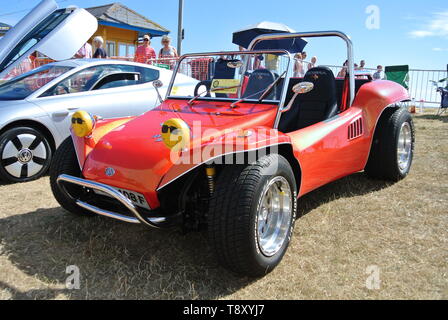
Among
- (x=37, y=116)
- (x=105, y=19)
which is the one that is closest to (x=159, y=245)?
(x=37, y=116)

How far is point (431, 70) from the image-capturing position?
13.8 metres

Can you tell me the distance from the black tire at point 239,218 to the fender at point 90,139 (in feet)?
3.85

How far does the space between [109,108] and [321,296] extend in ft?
12.1

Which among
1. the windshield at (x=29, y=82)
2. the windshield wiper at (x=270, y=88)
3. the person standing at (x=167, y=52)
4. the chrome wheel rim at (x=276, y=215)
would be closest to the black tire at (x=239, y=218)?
the chrome wheel rim at (x=276, y=215)

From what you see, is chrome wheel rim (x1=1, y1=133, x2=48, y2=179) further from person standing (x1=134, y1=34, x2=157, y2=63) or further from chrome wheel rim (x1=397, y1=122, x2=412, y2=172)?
person standing (x1=134, y1=34, x2=157, y2=63)

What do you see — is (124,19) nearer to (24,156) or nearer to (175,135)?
(24,156)

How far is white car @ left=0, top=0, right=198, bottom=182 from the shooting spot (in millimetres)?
4309

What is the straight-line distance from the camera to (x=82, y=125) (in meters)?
2.99

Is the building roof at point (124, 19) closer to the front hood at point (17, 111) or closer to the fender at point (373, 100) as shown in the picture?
the front hood at point (17, 111)

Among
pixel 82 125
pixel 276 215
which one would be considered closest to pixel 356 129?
pixel 276 215

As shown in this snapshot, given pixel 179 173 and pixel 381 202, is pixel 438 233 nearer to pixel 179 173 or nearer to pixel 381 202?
pixel 381 202

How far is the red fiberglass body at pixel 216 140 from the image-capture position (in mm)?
2469

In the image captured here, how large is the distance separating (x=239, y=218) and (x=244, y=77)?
2.24 metres

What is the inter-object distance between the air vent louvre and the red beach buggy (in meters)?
0.02
